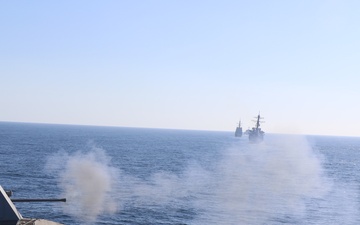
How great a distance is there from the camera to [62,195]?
72.9 meters

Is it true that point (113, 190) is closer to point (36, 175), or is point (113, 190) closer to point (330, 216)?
point (36, 175)

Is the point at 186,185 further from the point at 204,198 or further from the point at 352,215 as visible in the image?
the point at 352,215

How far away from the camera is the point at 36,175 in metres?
92.9

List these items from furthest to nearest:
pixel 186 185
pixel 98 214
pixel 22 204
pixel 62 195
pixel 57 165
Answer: pixel 57 165, pixel 186 185, pixel 62 195, pixel 22 204, pixel 98 214

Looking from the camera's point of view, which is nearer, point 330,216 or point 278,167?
point 330,216

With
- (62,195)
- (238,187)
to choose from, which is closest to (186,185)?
(238,187)

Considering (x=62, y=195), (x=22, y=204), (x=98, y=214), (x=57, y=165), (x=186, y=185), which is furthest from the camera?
(x=57, y=165)

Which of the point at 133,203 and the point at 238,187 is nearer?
the point at 133,203

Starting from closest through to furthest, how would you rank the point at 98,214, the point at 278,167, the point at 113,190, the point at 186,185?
the point at 98,214, the point at 113,190, the point at 186,185, the point at 278,167

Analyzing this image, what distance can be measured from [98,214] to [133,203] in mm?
8229

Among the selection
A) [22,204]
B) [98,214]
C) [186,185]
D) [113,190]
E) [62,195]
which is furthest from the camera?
[186,185]

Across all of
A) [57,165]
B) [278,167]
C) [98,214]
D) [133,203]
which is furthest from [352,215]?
[57,165]

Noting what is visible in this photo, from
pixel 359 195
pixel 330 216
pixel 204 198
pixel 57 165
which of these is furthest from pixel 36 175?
pixel 359 195

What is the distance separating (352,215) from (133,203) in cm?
3543
